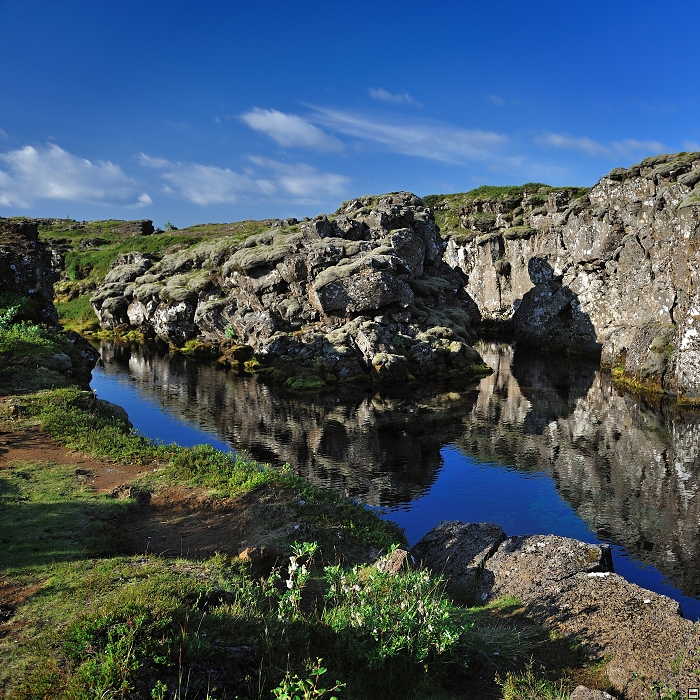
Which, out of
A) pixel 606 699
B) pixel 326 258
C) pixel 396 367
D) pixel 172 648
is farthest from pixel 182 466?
pixel 326 258

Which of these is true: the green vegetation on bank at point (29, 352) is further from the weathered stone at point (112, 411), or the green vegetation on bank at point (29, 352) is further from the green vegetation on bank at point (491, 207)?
the green vegetation on bank at point (491, 207)

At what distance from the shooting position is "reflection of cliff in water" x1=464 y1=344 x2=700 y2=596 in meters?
25.3

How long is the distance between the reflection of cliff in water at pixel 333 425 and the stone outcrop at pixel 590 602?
11712 mm

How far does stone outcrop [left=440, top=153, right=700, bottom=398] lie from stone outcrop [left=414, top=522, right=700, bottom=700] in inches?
1776

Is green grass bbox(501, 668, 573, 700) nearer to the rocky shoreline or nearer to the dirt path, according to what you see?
the dirt path

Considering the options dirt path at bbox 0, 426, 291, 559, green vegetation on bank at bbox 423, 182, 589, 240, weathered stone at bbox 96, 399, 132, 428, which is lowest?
dirt path at bbox 0, 426, 291, 559

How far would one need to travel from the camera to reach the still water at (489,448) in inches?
1039

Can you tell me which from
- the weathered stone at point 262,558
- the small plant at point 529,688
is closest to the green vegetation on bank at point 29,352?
the weathered stone at point 262,558

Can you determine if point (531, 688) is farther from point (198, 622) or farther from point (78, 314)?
point (78, 314)

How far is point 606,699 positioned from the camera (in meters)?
9.87

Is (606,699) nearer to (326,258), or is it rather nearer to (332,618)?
(332,618)

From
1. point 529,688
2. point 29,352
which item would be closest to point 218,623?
point 529,688

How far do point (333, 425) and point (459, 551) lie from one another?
26814 millimetres

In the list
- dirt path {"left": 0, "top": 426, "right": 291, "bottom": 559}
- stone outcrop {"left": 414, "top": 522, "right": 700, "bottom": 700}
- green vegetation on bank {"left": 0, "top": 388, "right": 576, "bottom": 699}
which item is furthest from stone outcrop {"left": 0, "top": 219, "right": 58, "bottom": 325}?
stone outcrop {"left": 414, "top": 522, "right": 700, "bottom": 700}
